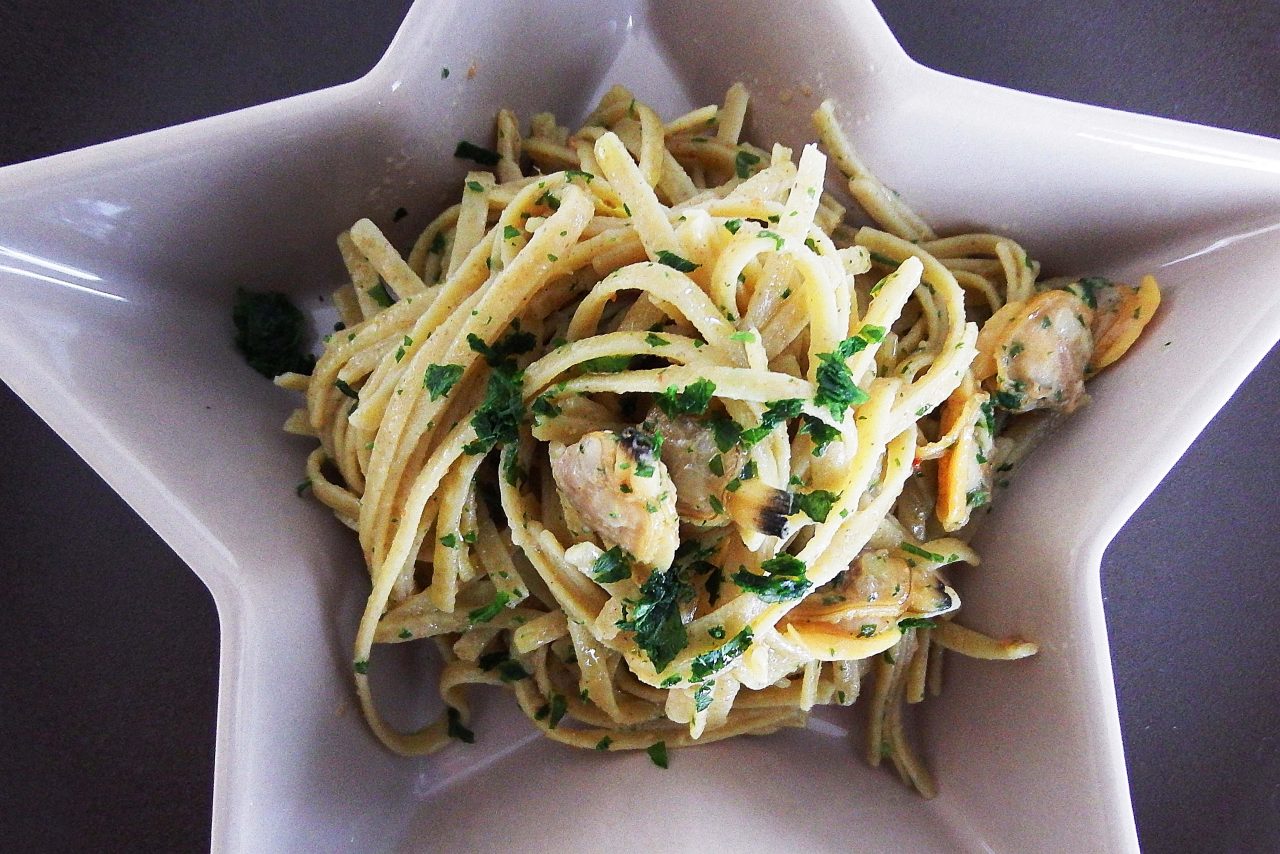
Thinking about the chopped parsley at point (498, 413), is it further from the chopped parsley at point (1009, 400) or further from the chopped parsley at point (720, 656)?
the chopped parsley at point (1009, 400)

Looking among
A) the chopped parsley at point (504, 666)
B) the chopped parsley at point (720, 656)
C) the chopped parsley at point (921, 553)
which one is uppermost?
the chopped parsley at point (720, 656)

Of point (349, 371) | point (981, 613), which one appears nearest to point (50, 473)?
point (349, 371)

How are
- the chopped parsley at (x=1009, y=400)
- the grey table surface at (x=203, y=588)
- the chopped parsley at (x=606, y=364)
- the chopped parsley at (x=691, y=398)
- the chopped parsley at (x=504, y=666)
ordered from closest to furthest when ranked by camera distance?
1. the chopped parsley at (x=691, y=398)
2. the chopped parsley at (x=606, y=364)
3. the chopped parsley at (x=1009, y=400)
4. the chopped parsley at (x=504, y=666)
5. the grey table surface at (x=203, y=588)

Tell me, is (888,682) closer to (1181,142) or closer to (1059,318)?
(1059,318)

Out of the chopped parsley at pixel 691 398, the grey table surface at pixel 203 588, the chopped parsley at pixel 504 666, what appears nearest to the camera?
the chopped parsley at pixel 691 398

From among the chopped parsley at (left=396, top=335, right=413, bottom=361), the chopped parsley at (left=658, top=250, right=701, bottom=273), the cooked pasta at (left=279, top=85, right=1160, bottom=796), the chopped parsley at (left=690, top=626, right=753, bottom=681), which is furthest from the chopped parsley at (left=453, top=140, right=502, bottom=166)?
the chopped parsley at (left=690, top=626, right=753, bottom=681)

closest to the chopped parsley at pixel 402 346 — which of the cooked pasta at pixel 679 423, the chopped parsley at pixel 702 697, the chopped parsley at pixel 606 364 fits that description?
the cooked pasta at pixel 679 423

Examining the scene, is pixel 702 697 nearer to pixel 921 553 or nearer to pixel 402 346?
pixel 921 553
